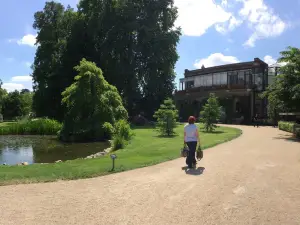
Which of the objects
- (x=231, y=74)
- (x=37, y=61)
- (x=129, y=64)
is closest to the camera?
(x=129, y=64)

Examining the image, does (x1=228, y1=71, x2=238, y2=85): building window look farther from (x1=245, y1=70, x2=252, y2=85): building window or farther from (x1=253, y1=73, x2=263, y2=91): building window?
(x1=253, y1=73, x2=263, y2=91): building window

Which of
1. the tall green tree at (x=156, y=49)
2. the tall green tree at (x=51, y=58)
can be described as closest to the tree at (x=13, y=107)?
the tall green tree at (x=51, y=58)

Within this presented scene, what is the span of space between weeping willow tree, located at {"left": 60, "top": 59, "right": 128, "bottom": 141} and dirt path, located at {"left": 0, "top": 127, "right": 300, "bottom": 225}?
1635 cm

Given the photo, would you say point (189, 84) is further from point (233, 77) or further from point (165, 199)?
point (165, 199)

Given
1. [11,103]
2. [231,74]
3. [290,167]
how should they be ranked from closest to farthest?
[290,167] → [231,74] → [11,103]

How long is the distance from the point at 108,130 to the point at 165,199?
19.3 meters

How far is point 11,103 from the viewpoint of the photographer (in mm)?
80188

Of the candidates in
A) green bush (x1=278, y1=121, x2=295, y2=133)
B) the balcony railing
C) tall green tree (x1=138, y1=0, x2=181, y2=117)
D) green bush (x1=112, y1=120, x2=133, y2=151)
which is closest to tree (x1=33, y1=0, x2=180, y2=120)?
tall green tree (x1=138, y1=0, x2=181, y2=117)

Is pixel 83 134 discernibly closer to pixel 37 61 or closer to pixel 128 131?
pixel 128 131

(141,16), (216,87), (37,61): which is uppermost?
(141,16)

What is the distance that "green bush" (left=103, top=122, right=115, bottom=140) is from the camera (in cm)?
2612

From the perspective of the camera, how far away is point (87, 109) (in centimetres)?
2772

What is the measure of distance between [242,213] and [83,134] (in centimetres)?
2146

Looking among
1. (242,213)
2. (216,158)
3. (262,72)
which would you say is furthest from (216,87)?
(242,213)
